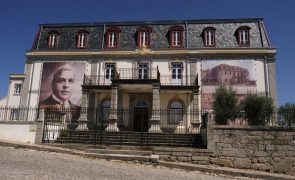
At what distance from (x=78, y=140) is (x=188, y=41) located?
1337cm

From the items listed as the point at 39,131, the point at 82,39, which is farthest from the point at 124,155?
the point at 82,39

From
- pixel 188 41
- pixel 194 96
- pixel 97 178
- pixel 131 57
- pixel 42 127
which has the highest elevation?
pixel 188 41

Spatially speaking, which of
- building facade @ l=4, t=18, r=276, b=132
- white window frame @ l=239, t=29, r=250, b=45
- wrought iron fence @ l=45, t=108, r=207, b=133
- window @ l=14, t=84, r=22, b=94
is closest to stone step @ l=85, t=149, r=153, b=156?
wrought iron fence @ l=45, t=108, r=207, b=133

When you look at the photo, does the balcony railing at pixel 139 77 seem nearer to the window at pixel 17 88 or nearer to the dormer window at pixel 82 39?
the dormer window at pixel 82 39

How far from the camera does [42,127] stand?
46.8 ft

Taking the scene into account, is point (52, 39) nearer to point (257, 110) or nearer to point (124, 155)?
point (124, 155)

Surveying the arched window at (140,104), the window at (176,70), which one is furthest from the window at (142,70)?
the window at (176,70)

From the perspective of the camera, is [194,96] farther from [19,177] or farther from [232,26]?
[19,177]

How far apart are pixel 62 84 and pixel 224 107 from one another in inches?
518

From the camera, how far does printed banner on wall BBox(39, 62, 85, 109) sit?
23344 mm

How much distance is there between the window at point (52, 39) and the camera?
83.9ft

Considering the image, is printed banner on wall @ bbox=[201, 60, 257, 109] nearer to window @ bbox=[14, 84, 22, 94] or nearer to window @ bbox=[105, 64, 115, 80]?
window @ bbox=[105, 64, 115, 80]

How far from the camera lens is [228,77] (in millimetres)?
22531

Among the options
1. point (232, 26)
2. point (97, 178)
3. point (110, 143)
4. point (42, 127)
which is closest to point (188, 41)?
point (232, 26)
